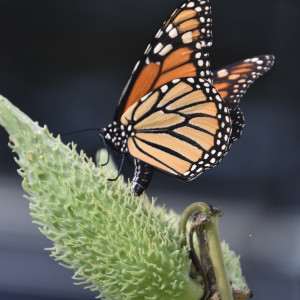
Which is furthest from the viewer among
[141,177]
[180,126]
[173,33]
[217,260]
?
[180,126]

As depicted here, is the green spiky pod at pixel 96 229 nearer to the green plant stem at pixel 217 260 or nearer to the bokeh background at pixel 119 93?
the green plant stem at pixel 217 260

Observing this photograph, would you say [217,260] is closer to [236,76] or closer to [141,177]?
[141,177]

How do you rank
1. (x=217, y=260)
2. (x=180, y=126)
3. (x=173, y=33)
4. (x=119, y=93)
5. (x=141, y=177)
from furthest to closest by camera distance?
1. (x=119, y=93)
2. (x=180, y=126)
3. (x=173, y=33)
4. (x=141, y=177)
5. (x=217, y=260)

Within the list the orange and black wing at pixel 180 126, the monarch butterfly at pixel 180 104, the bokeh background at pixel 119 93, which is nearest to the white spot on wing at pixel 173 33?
the monarch butterfly at pixel 180 104

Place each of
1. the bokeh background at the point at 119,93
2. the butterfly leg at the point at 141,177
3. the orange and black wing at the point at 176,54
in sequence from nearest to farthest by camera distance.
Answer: the butterfly leg at the point at 141,177, the orange and black wing at the point at 176,54, the bokeh background at the point at 119,93

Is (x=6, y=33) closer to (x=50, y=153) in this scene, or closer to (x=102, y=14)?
(x=102, y=14)

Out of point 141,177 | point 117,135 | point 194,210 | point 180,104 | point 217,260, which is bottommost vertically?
point 217,260

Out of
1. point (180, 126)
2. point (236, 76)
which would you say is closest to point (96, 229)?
point (180, 126)
